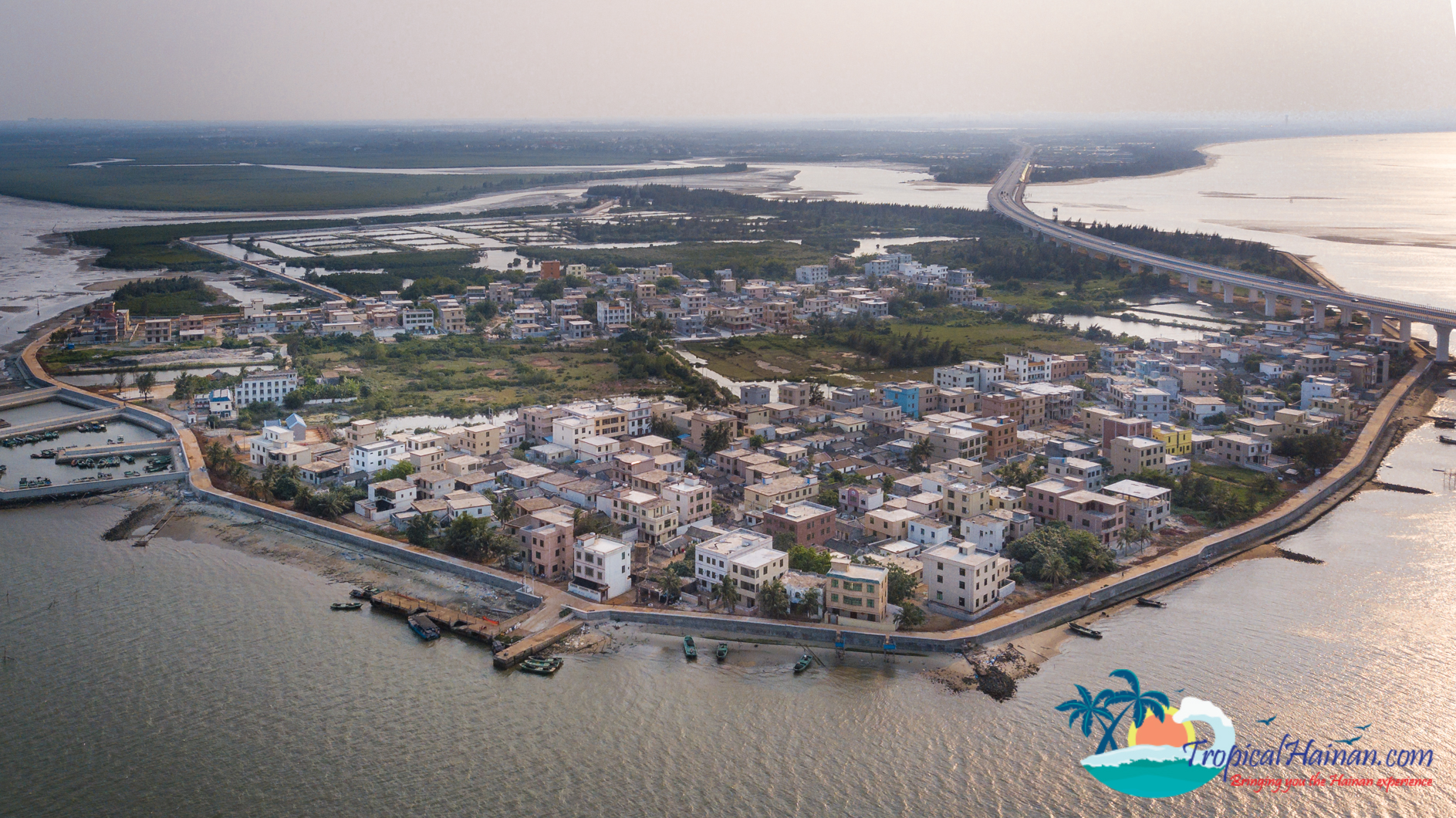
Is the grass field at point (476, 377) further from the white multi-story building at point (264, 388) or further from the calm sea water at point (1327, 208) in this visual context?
the calm sea water at point (1327, 208)

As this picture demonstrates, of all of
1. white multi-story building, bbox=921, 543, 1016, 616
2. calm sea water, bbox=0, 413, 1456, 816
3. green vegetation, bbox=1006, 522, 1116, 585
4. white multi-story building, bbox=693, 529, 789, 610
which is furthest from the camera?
Result: green vegetation, bbox=1006, 522, 1116, 585

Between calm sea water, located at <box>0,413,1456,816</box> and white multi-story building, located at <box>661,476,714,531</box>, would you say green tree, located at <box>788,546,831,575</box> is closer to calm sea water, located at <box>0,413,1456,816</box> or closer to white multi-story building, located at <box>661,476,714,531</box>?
A: calm sea water, located at <box>0,413,1456,816</box>

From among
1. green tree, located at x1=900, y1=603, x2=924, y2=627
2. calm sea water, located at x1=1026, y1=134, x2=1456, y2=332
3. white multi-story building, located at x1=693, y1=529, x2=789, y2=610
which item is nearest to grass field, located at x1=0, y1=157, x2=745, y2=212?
calm sea water, located at x1=1026, y1=134, x2=1456, y2=332

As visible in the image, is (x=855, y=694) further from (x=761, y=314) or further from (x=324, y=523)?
(x=761, y=314)

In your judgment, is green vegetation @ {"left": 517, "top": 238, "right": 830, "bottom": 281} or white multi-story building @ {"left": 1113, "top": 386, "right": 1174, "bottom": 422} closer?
white multi-story building @ {"left": 1113, "top": 386, "right": 1174, "bottom": 422}

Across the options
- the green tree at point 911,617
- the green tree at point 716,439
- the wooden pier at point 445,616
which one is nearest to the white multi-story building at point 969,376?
the green tree at point 716,439

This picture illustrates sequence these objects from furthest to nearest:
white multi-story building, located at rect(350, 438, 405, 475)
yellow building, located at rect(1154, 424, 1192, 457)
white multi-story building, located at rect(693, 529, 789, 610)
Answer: yellow building, located at rect(1154, 424, 1192, 457) < white multi-story building, located at rect(350, 438, 405, 475) < white multi-story building, located at rect(693, 529, 789, 610)

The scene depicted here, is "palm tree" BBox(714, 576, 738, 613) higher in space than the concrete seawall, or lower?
higher

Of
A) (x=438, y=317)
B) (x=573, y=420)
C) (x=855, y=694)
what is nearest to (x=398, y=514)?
(x=573, y=420)

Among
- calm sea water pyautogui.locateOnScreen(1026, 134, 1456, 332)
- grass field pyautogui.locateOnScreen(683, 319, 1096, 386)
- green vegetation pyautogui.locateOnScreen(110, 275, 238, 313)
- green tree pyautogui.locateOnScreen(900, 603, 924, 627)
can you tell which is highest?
calm sea water pyautogui.locateOnScreen(1026, 134, 1456, 332)
